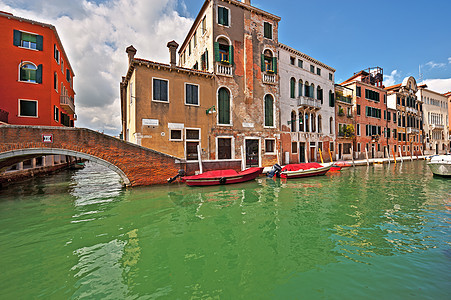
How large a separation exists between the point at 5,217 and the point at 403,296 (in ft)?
35.2

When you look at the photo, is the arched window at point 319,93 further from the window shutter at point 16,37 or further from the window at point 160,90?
the window shutter at point 16,37

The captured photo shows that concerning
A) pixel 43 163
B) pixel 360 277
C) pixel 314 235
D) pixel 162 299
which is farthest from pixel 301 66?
pixel 43 163

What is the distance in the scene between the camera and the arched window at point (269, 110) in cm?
1741

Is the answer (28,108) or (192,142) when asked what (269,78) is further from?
(28,108)

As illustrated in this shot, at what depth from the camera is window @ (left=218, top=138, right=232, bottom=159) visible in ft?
49.8

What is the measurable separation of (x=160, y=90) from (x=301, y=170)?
1114cm

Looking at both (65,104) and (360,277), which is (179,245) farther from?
(65,104)

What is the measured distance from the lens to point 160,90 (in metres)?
13.1

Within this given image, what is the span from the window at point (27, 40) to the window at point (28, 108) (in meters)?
4.07

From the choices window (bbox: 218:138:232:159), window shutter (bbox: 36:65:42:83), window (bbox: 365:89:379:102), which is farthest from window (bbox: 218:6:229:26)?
window (bbox: 365:89:379:102)

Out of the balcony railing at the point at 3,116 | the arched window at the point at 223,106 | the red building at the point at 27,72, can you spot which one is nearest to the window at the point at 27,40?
the red building at the point at 27,72

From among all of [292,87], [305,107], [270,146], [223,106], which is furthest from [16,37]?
[305,107]

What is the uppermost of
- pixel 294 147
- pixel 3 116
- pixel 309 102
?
pixel 309 102

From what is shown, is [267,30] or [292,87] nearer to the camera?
[267,30]
